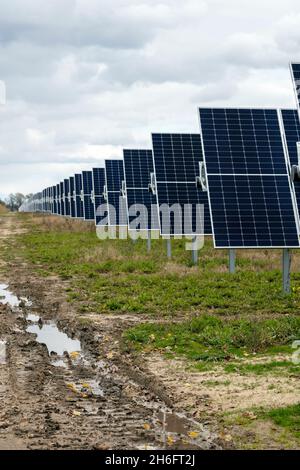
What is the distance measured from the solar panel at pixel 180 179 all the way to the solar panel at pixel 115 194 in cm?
943

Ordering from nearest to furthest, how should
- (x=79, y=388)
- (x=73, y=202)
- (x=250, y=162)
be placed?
(x=79, y=388) < (x=250, y=162) < (x=73, y=202)

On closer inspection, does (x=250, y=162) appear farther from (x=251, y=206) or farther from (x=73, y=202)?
(x=73, y=202)

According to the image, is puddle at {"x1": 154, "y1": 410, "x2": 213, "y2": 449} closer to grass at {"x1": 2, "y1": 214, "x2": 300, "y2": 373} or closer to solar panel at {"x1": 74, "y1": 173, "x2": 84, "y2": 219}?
grass at {"x1": 2, "y1": 214, "x2": 300, "y2": 373}

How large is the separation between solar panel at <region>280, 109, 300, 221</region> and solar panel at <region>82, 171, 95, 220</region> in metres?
30.8

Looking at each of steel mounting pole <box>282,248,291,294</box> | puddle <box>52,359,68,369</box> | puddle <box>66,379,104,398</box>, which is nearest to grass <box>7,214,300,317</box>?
steel mounting pole <box>282,248,291,294</box>

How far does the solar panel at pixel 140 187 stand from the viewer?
94.7ft

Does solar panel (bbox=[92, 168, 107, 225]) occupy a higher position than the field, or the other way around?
solar panel (bbox=[92, 168, 107, 225])

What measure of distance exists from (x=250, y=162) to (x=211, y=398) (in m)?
9.92

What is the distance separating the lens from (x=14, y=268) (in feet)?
82.3

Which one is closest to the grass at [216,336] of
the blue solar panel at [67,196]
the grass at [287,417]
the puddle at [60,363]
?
the puddle at [60,363]

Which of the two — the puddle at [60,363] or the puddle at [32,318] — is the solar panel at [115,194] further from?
the puddle at [60,363]

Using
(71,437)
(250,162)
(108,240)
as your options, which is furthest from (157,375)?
(108,240)

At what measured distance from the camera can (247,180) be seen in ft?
58.5

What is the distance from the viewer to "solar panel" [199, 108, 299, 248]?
55.2 feet
